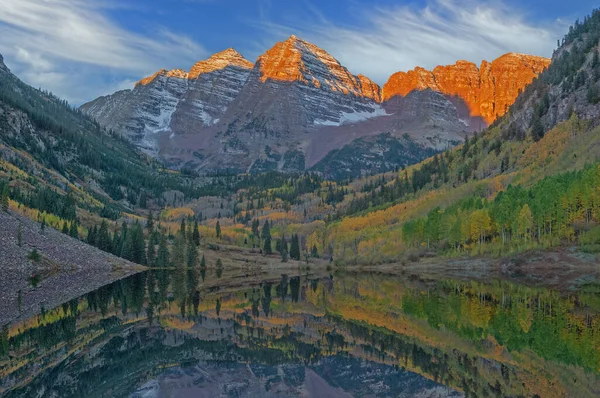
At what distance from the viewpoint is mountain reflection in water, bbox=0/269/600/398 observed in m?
35.0

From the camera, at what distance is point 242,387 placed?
1420 inches

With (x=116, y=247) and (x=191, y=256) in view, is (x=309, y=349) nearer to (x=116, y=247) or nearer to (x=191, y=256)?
(x=116, y=247)

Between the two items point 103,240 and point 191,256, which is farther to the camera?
point 191,256

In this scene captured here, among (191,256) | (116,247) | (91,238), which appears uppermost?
(91,238)

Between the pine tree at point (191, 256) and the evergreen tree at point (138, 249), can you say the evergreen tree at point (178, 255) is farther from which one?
the evergreen tree at point (138, 249)

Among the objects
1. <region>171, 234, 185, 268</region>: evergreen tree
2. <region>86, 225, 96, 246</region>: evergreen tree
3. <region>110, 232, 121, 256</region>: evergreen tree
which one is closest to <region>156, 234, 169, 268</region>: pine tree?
<region>171, 234, 185, 268</region>: evergreen tree

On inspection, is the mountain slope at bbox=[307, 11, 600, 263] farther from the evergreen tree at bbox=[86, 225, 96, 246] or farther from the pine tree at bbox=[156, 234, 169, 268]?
the evergreen tree at bbox=[86, 225, 96, 246]

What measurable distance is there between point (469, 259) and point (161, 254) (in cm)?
8543

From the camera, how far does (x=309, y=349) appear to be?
47.9 metres

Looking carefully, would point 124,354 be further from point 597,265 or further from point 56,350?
point 597,265

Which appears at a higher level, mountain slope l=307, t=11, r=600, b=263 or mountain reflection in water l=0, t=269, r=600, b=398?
mountain slope l=307, t=11, r=600, b=263

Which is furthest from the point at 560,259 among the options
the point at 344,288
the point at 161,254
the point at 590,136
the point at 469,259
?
the point at 161,254

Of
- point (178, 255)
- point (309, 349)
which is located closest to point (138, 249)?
point (178, 255)

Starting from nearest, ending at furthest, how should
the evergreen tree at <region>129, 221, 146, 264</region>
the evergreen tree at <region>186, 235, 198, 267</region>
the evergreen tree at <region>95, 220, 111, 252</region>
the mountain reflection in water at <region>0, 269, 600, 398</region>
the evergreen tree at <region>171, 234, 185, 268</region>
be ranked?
the mountain reflection in water at <region>0, 269, 600, 398</region>, the evergreen tree at <region>95, 220, 111, 252</region>, the evergreen tree at <region>129, 221, 146, 264</region>, the evergreen tree at <region>171, 234, 185, 268</region>, the evergreen tree at <region>186, 235, 198, 267</region>
